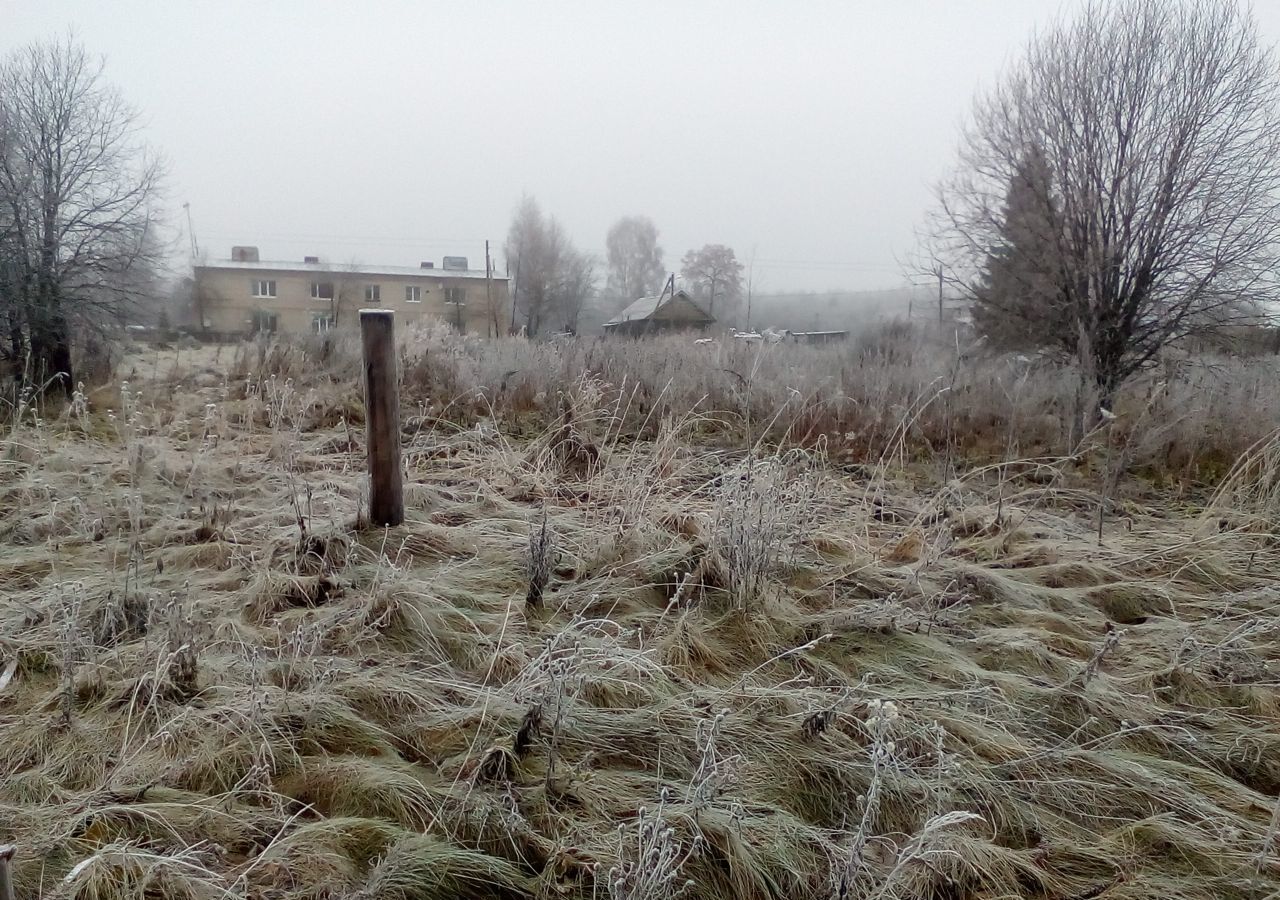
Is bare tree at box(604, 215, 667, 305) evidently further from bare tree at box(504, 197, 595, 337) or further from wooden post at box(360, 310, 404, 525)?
wooden post at box(360, 310, 404, 525)

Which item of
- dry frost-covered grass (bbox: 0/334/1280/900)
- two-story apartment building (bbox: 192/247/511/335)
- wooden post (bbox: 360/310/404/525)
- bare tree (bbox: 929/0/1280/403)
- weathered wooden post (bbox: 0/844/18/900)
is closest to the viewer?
weathered wooden post (bbox: 0/844/18/900)

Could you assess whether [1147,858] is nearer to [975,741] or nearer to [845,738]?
[975,741]

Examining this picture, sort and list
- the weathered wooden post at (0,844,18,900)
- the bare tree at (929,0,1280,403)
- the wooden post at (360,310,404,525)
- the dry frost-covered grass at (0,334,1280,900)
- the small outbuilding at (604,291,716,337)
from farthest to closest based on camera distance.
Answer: the small outbuilding at (604,291,716,337) → the bare tree at (929,0,1280,403) → the wooden post at (360,310,404,525) → the dry frost-covered grass at (0,334,1280,900) → the weathered wooden post at (0,844,18,900)

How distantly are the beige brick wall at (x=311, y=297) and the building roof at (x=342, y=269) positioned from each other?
0.49 feet

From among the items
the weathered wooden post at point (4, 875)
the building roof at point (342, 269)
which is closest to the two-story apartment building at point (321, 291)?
the building roof at point (342, 269)

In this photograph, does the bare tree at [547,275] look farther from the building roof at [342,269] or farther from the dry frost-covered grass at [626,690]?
the dry frost-covered grass at [626,690]

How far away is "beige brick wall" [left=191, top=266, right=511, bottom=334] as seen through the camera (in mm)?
29031

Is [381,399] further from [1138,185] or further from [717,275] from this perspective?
[717,275]

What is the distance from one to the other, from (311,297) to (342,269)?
2.01 m

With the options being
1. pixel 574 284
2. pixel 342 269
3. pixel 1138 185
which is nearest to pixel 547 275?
pixel 574 284

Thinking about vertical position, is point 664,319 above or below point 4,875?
above

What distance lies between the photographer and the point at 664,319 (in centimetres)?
1703

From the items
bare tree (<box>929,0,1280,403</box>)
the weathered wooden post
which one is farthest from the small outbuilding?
the weathered wooden post

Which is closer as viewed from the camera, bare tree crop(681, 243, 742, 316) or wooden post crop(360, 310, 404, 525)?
wooden post crop(360, 310, 404, 525)
